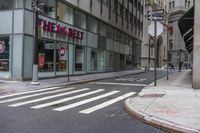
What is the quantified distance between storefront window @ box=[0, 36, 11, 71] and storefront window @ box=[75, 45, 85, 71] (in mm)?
9207

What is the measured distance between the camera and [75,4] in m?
31.1

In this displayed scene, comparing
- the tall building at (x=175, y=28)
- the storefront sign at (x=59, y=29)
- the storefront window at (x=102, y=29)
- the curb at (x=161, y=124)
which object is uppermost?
the tall building at (x=175, y=28)

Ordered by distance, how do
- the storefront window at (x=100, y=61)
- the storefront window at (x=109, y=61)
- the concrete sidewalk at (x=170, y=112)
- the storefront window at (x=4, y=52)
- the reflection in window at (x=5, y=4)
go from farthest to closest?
the storefront window at (x=109, y=61)
the storefront window at (x=100, y=61)
the reflection in window at (x=5, y=4)
the storefront window at (x=4, y=52)
the concrete sidewalk at (x=170, y=112)

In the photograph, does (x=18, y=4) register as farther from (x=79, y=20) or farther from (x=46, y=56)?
(x=79, y=20)

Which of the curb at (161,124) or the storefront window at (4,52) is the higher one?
the storefront window at (4,52)

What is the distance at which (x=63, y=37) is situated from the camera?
29500mm

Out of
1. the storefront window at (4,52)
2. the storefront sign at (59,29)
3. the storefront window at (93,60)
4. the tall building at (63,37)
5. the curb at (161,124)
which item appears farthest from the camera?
the storefront window at (93,60)

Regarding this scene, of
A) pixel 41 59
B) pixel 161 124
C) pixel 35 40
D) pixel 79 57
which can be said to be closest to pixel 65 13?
pixel 79 57

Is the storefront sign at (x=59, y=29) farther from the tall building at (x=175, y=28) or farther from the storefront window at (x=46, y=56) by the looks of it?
the tall building at (x=175, y=28)

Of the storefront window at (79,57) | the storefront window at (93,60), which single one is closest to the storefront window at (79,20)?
the storefront window at (79,57)

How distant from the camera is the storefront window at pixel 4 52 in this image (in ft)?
78.9

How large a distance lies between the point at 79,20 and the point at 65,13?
3.40m

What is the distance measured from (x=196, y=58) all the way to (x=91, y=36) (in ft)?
62.0

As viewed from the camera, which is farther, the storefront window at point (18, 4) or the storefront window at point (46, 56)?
the storefront window at point (46, 56)
